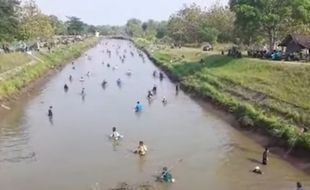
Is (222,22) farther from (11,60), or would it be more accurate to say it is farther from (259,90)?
(259,90)

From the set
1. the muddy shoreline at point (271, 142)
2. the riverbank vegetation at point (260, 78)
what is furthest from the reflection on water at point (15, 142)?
the riverbank vegetation at point (260, 78)

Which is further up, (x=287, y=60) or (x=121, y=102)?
(x=287, y=60)

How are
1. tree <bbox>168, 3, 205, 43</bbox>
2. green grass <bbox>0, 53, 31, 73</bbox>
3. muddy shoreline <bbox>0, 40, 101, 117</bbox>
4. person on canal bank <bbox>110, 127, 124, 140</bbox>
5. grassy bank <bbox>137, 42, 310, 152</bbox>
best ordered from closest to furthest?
1. grassy bank <bbox>137, 42, 310, 152</bbox>
2. person on canal bank <bbox>110, 127, 124, 140</bbox>
3. muddy shoreline <bbox>0, 40, 101, 117</bbox>
4. green grass <bbox>0, 53, 31, 73</bbox>
5. tree <bbox>168, 3, 205, 43</bbox>

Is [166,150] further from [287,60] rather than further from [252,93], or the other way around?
[287,60]

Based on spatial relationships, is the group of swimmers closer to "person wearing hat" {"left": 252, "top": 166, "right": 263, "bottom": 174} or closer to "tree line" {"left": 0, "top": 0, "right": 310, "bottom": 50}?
"person wearing hat" {"left": 252, "top": 166, "right": 263, "bottom": 174}

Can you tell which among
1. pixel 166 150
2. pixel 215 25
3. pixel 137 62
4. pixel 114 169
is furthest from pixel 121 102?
pixel 215 25

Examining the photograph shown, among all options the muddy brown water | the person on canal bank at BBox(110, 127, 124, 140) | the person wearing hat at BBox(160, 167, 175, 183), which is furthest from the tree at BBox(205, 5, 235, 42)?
the person wearing hat at BBox(160, 167, 175, 183)
